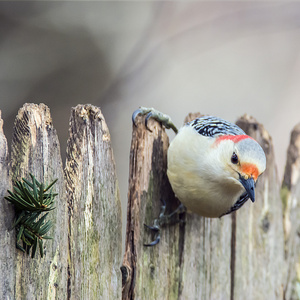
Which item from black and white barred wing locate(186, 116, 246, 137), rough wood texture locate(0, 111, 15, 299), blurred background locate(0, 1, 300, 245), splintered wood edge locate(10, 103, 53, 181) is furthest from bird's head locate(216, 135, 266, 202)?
blurred background locate(0, 1, 300, 245)

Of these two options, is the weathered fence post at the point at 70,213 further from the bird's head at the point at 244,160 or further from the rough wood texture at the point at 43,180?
the bird's head at the point at 244,160

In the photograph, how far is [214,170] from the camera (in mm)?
2453

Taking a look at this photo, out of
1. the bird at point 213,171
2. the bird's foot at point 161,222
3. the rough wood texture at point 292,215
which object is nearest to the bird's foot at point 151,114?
the bird at point 213,171

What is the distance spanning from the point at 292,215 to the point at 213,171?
32.8 inches

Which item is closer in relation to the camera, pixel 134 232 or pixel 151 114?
pixel 134 232

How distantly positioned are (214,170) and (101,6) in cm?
250

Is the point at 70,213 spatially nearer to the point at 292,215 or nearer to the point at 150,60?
the point at 292,215

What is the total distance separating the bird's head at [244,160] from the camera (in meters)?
2.34

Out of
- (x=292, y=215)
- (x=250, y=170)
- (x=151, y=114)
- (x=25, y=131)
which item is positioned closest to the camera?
(x=25, y=131)

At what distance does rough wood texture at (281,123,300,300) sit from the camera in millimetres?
2941

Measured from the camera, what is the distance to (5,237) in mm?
1773

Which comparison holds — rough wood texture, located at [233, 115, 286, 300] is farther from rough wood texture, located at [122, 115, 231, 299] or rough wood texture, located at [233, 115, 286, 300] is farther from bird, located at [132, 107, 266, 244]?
bird, located at [132, 107, 266, 244]

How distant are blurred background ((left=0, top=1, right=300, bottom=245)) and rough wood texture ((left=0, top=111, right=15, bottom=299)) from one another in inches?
67.2

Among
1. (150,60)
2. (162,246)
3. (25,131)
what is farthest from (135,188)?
(150,60)
